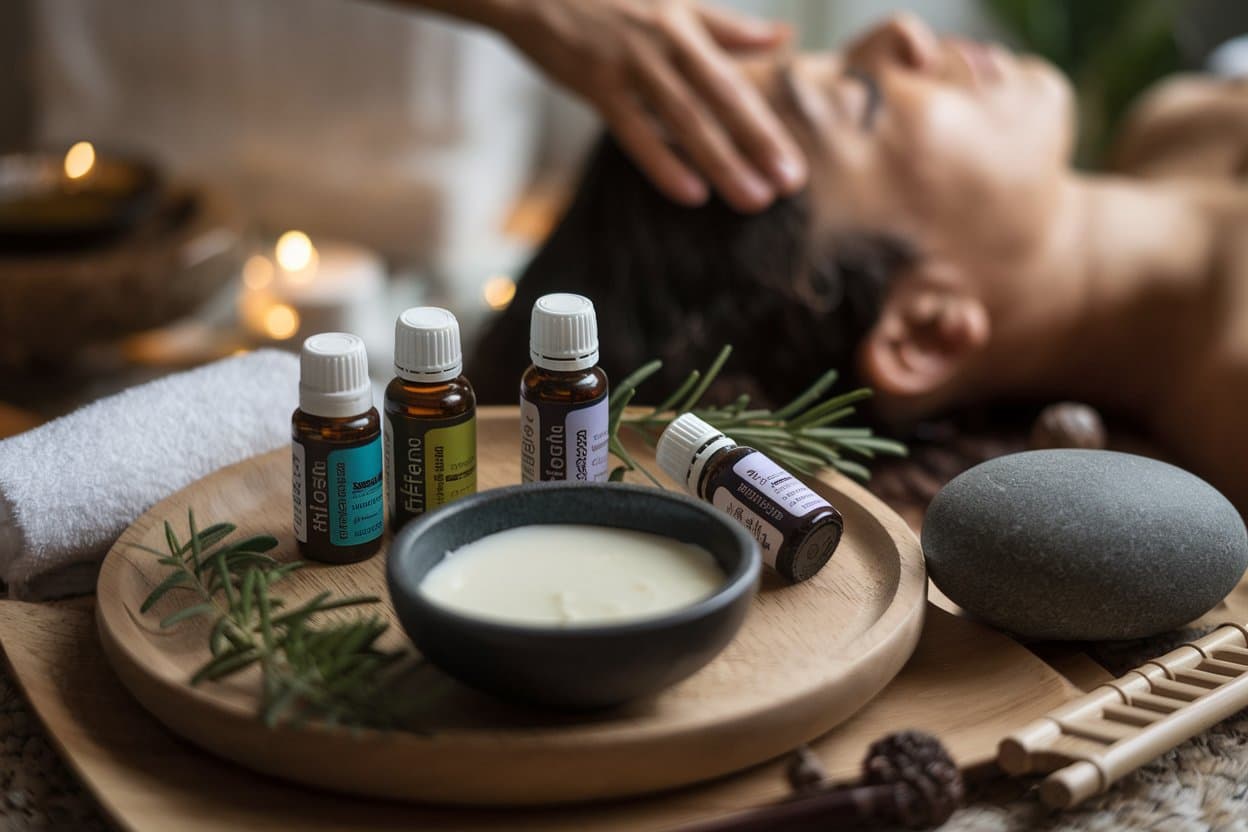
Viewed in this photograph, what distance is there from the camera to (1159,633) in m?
0.88

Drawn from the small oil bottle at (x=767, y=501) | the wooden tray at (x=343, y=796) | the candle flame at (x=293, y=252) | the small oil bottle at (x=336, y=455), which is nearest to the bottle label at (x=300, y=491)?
the small oil bottle at (x=336, y=455)

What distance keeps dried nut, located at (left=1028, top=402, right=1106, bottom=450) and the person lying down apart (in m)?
0.11

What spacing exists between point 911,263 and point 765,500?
1.75ft

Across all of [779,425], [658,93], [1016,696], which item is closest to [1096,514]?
[1016,696]

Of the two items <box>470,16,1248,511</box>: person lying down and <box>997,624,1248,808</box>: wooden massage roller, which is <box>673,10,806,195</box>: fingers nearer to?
<box>470,16,1248,511</box>: person lying down

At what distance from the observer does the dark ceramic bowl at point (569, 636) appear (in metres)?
0.63

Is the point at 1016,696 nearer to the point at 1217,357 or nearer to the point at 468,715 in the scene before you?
the point at 468,715

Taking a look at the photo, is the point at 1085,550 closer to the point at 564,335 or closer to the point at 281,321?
the point at 564,335

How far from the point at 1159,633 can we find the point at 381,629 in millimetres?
518

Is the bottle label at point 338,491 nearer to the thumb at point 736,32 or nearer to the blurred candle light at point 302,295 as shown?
the thumb at point 736,32

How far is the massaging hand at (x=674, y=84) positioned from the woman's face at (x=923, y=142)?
1.5 inches

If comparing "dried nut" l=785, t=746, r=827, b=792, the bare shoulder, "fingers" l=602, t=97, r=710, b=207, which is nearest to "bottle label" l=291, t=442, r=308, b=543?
"dried nut" l=785, t=746, r=827, b=792

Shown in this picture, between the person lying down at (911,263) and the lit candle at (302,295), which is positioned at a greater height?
the person lying down at (911,263)

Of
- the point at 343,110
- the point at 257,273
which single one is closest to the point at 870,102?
the point at 257,273
